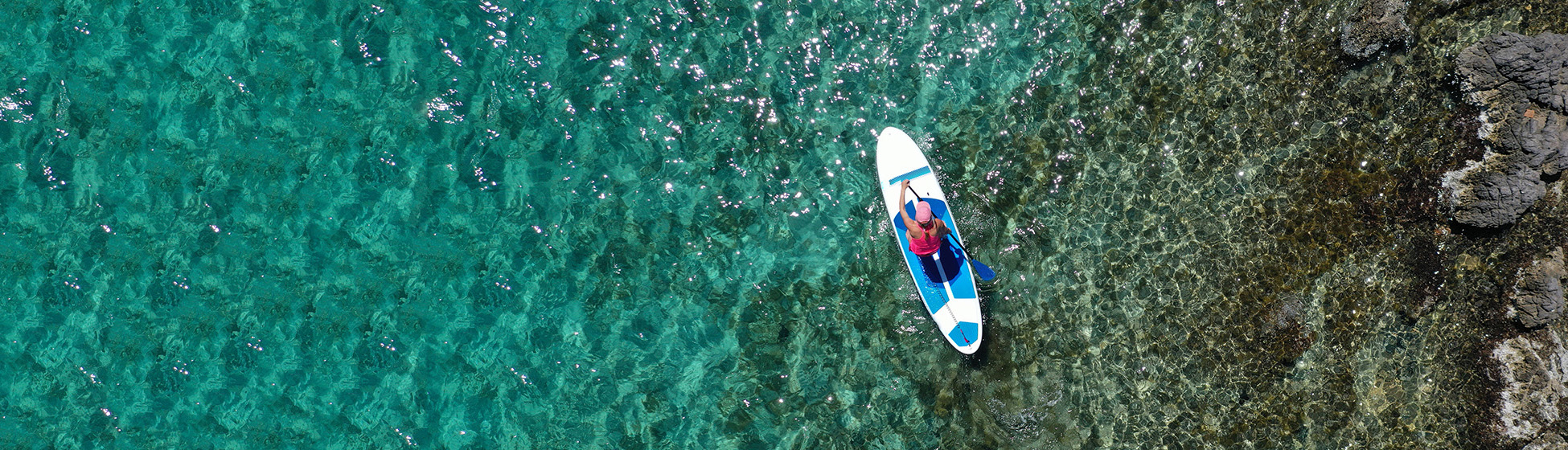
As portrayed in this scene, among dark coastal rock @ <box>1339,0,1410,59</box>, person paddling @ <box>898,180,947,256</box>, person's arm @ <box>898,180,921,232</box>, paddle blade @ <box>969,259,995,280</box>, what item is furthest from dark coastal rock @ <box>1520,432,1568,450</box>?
person's arm @ <box>898,180,921,232</box>

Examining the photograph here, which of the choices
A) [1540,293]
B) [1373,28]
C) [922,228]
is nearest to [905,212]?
[922,228]

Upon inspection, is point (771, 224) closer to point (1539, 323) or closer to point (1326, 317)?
point (1326, 317)

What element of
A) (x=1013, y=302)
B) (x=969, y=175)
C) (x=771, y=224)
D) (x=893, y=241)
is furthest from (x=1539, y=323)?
(x=771, y=224)

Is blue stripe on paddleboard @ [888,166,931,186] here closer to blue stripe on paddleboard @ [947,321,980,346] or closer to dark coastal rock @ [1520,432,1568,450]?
blue stripe on paddleboard @ [947,321,980,346]

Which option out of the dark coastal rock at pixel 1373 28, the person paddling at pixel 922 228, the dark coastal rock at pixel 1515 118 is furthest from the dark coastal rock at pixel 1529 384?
the person paddling at pixel 922 228

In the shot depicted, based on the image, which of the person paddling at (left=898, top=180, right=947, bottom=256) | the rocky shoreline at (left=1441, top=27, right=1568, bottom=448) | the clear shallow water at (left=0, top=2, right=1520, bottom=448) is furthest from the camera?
the clear shallow water at (left=0, top=2, right=1520, bottom=448)

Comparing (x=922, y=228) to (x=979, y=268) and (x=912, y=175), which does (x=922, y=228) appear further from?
(x=979, y=268)
